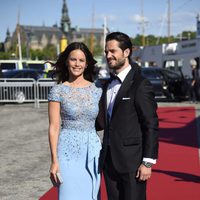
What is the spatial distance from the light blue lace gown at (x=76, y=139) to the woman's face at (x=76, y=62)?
0.14m

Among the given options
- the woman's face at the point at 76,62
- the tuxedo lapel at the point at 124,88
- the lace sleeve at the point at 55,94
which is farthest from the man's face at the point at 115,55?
the lace sleeve at the point at 55,94

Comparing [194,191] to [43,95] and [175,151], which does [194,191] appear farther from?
[43,95]

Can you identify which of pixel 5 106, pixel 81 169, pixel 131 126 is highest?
pixel 131 126

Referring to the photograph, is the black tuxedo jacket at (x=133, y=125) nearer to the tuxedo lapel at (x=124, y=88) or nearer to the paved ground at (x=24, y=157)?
the tuxedo lapel at (x=124, y=88)

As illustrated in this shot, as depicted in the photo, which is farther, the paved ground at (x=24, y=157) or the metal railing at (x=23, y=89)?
the metal railing at (x=23, y=89)

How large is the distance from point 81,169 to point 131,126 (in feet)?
1.69

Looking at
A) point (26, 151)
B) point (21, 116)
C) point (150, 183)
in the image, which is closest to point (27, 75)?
point (21, 116)

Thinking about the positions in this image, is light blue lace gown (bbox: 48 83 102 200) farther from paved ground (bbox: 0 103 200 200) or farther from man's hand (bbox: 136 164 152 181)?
paved ground (bbox: 0 103 200 200)

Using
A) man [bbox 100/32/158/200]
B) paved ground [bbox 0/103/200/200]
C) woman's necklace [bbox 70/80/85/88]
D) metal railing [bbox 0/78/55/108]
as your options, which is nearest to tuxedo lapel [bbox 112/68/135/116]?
man [bbox 100/32/158/200]

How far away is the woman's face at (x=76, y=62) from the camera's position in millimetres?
3398

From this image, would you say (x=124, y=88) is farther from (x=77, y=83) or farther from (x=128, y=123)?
(x=77, y=83)

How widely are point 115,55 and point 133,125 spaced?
0.54 metres

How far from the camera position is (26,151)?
892cm

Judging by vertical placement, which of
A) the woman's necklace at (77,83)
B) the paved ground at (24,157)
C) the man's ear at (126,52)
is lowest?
the paved ground at (24,157)
